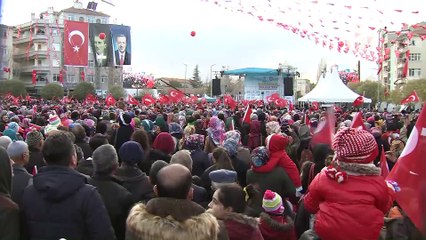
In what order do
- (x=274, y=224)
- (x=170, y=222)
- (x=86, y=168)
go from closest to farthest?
(x=170, y=222), (x=274, y=224), (x=86, y=168)

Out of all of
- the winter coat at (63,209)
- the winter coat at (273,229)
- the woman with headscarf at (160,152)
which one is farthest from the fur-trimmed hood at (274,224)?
the woman with headscarf at (160,152)

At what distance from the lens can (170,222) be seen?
2.89 m

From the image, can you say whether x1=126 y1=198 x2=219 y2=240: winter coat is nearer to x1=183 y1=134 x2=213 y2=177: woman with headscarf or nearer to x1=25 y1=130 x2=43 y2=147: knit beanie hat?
x1=25 y1=130 x2=43 y2=147: knit beanie hat

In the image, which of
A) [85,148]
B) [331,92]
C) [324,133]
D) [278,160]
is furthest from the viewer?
[331,92]

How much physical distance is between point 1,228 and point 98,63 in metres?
42.8

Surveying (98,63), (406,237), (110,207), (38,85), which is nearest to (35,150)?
(110,207)

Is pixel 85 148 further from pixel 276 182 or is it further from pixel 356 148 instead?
pixel 356 148

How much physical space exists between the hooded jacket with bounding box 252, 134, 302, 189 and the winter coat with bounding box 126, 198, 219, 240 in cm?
310

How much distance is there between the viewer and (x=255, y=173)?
20.0ft

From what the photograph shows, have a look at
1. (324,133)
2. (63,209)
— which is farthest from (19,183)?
(324,133)

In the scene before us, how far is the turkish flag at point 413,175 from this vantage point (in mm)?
3531

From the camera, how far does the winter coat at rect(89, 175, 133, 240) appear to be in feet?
14.5

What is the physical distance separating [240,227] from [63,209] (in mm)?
1242

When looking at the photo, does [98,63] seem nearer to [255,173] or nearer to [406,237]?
[255,173]
